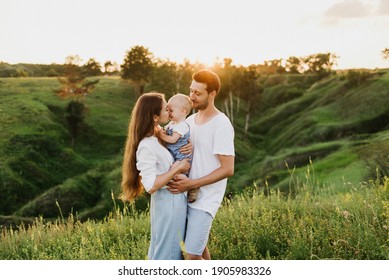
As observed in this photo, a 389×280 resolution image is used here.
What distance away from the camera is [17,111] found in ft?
172

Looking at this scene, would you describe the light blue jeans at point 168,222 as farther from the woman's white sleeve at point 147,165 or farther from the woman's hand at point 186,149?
the woman's hand at point 186,149

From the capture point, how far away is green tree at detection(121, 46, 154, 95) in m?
68.6

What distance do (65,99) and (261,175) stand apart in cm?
3160

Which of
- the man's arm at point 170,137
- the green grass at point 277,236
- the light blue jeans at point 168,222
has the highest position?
the man's arm at point 170,137

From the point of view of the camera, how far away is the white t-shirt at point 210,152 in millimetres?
5516

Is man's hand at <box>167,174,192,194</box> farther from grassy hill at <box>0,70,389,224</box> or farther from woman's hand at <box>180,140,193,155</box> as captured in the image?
grassy hill at <box>0,70,389,224</box>

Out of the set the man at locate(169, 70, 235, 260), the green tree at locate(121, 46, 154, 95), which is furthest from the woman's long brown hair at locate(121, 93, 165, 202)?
the green tree at locate(121, 46, 154, 95)

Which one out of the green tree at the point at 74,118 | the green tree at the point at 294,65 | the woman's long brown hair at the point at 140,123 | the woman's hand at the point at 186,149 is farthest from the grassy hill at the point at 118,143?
the green tree at the point at 294,65

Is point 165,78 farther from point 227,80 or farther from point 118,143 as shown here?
point 118,143

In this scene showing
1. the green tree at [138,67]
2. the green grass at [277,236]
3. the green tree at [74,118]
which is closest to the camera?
the green grass at [277,236]

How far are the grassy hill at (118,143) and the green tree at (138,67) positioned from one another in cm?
251

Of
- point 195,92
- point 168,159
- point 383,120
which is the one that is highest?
point 195,92

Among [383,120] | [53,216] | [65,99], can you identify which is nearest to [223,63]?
[65,99]
